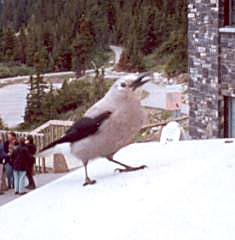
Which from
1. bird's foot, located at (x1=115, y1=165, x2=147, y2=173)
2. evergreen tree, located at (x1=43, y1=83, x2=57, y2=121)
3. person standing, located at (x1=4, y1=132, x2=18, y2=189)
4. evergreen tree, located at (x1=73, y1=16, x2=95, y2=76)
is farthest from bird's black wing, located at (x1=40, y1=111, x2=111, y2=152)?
evergreen tree, located at (x1=73, y1=16, x2=95, y2=76)

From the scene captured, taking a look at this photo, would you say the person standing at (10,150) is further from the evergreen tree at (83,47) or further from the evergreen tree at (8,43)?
the evergreen tree at (8,43)

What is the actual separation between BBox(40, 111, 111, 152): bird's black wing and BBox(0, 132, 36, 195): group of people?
18.7 ft

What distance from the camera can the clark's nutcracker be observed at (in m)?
6.07

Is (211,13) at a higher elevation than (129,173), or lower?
higher

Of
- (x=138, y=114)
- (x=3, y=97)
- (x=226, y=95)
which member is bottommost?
(x=3, y=97)

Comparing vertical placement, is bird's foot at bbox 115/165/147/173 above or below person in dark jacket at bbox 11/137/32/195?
above

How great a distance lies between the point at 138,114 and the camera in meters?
6.11

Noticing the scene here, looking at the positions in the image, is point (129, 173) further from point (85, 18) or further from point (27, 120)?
point (85, 18)

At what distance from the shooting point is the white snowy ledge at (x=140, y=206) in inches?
191

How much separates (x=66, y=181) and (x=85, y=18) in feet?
113

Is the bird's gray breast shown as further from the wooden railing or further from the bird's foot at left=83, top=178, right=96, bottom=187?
the wooden railing

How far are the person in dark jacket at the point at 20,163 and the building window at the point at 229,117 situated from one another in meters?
3.62

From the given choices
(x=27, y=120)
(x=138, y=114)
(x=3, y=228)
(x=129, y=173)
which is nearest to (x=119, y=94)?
(x=138, y=114)

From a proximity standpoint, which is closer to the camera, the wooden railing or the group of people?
the group of people
